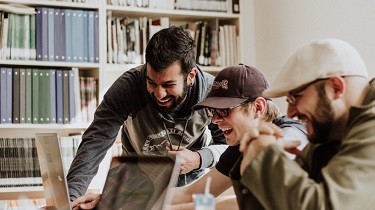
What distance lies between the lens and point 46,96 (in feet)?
11.4

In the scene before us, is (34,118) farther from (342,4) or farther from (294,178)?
(294,178)

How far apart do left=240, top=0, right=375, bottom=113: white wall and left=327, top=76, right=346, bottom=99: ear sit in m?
1.79

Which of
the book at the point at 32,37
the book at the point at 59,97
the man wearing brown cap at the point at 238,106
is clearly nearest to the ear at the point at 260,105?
the man wearing brown cap at the point at 238,106

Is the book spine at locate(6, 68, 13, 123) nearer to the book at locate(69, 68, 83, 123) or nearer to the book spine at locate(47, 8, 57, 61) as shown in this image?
the book spine at locate(47, 8, 57, 61)

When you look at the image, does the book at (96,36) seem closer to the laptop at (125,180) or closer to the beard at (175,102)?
the beard at (175,102)

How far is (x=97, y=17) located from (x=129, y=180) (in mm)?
2187

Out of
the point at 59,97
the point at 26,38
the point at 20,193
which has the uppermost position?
the point at 26,38

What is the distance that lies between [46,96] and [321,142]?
262cm

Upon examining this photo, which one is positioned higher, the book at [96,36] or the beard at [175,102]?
the book at [96,36]

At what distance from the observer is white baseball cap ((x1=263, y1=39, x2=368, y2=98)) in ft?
3.59

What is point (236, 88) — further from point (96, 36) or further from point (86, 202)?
point (96, 36)

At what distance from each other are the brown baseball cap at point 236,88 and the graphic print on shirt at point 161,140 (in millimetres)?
613

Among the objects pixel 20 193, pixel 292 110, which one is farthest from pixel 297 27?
pixel 292 110

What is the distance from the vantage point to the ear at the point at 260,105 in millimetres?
1843
